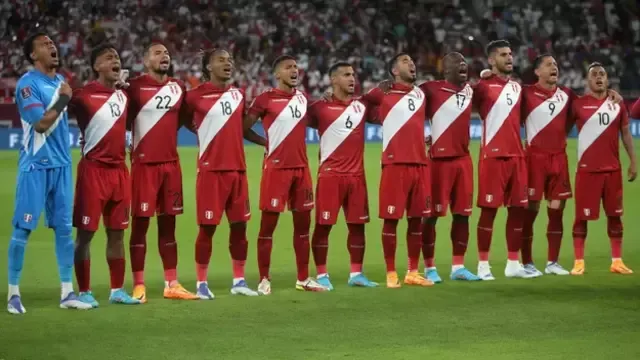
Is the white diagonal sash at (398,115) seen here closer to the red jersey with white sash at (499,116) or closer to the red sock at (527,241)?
the red jersey with white sash at (499,116)

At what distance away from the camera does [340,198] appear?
36.8 ft

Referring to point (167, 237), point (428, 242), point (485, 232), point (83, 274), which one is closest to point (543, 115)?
point (485, 232)

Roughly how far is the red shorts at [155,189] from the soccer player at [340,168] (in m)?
1.50

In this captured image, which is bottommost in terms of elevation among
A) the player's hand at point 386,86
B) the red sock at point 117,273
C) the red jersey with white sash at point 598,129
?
the red sock at point 117,273

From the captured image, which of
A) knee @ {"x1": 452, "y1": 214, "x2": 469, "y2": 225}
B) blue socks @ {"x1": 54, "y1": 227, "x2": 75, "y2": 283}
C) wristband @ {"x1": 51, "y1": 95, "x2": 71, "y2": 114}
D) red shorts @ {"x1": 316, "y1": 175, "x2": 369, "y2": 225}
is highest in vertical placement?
wristband @ {"x1": 51, "y1": 95, "x2": 71, "y2": 114}

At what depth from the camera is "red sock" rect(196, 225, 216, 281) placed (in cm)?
1068

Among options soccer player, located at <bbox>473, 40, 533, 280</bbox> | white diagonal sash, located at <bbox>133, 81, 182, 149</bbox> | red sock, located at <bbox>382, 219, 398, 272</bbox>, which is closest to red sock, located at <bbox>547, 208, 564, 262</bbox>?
soccer player, located at <bbox>473, 40, 533, 280</bbox>

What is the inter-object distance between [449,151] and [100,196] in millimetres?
3523

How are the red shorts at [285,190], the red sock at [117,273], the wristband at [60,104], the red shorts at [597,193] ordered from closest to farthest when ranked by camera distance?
the wristband at [60,104]
the red sock at [117,273]
the red shorts at [285,190]
the red shorts at [597,193]

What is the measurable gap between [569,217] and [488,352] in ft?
27.5

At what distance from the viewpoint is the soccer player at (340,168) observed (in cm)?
1120

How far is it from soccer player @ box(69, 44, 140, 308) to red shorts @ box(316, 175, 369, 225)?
196 cm

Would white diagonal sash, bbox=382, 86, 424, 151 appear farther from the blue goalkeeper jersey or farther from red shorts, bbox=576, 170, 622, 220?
the blue goalkeeper jersey

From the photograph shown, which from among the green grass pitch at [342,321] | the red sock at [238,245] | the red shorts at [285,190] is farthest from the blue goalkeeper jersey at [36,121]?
the red shorts at [285,190]
